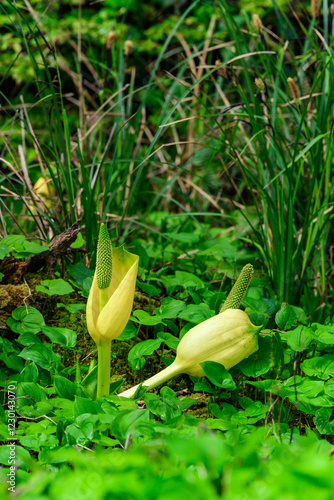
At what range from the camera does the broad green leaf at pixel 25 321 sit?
1001 mm

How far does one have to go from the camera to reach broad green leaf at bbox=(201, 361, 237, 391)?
0.86 m

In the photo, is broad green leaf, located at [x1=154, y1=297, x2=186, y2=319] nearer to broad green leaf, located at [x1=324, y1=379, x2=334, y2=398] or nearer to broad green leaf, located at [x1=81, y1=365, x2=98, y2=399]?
broad green leaf, located at [x1=81, y1=365, x2=98, y2=399]

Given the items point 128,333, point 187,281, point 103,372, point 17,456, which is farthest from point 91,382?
point 187,281

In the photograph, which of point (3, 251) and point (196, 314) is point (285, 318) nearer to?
point (196, 314)

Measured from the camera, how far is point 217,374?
0.87 m

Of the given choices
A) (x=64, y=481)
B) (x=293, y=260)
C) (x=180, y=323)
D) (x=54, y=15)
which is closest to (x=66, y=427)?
(x=64, y=481)

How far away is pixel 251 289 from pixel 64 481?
33.8 inches

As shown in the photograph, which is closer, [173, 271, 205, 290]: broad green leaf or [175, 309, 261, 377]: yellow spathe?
[175, 309, 261, 377]: yellow spathe

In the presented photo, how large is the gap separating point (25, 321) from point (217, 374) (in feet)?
1.33

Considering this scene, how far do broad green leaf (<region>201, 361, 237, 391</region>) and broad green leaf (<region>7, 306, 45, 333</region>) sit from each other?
1.16ft

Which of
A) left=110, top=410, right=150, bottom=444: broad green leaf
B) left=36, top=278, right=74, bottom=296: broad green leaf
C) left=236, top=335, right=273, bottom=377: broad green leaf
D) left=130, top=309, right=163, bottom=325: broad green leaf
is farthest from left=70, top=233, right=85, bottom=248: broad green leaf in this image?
left=110, top=410, right=150, bottom=444: broad green leaf

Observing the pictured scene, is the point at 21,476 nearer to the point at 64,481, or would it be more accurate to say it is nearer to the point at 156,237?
the point at 64,481

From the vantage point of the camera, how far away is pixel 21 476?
2.03 feet

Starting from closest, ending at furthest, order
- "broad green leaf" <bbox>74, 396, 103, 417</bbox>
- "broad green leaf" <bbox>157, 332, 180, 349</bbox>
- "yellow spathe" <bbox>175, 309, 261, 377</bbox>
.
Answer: "broad green leaf" <bbox>74, 396, 103, 417</bbox>
"yellow spathe" <bbox>175, 309, 261, 377</bbox>
"broad green leaf" <bbox>157, 332, 180, 349</bbox>
